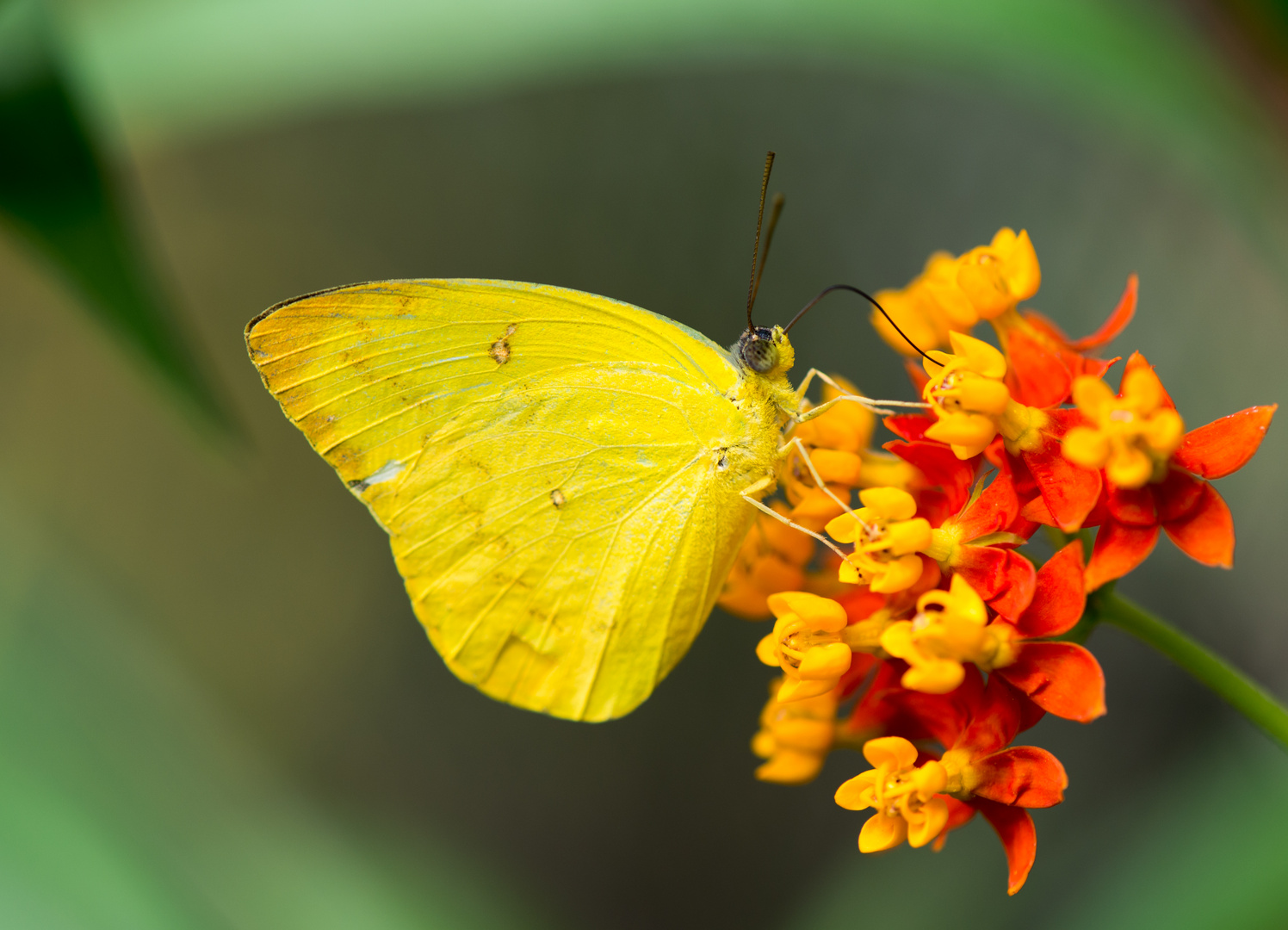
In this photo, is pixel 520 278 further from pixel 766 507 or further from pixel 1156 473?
pixel 1156 473

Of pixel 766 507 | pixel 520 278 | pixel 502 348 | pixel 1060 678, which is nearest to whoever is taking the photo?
pixel 1060 678

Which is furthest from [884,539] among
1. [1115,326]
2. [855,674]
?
[1115,326]

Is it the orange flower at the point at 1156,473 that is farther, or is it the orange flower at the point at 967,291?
the orange flower at the point at 967,291

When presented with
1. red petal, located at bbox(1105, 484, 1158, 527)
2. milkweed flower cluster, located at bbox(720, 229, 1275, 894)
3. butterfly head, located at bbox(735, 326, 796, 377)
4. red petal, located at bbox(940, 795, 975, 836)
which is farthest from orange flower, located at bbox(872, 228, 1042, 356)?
red petal, located at bbox(940, 795, 975, 836)

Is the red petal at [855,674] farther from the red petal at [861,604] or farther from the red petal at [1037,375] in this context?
the red petal at [1037,375]

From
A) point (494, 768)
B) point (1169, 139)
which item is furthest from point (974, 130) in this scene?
point (494, 768)

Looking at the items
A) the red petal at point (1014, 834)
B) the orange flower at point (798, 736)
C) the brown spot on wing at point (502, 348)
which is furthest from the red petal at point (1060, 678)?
the brown spot on wing at point (502, 348)
